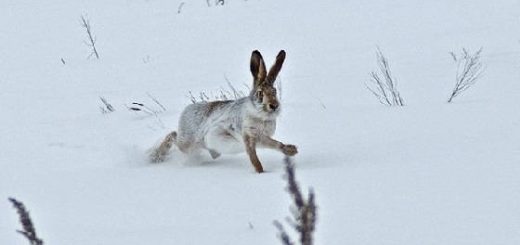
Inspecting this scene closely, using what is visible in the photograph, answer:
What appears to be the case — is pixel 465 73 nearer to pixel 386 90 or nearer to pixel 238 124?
pixel 386 90

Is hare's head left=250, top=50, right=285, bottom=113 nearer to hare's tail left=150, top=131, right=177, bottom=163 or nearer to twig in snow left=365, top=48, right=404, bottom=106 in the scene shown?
hare's tail left=150, top=131, right=177, bottom=163

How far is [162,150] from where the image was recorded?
6000mm

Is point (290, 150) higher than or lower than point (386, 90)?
lower

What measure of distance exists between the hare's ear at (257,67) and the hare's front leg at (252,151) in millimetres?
325

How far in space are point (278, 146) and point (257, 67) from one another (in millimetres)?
525

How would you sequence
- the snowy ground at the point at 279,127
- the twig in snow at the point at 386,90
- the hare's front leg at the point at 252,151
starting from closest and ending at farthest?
the snowy ground at the point at 279,127, the hare's front leg at the point at 252,151, the twig in snow at the point at 386,90

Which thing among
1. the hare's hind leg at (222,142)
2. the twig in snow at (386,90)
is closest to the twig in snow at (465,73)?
the twig in snow at (386,90)

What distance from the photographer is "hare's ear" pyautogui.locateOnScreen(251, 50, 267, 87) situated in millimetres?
5453

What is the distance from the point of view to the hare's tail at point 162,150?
19.5ft

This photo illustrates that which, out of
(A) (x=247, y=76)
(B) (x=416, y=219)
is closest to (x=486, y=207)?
(B) (x=416, y=219)

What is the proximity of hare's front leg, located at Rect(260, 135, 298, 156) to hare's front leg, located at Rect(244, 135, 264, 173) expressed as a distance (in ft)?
0.20

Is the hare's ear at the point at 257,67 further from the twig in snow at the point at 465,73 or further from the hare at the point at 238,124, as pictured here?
the twig in snow at the point at 465,73

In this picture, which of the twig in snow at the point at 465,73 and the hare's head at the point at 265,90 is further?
the twig in snow at the point at 465,73

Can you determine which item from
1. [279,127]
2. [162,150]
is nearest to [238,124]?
[162,150]
